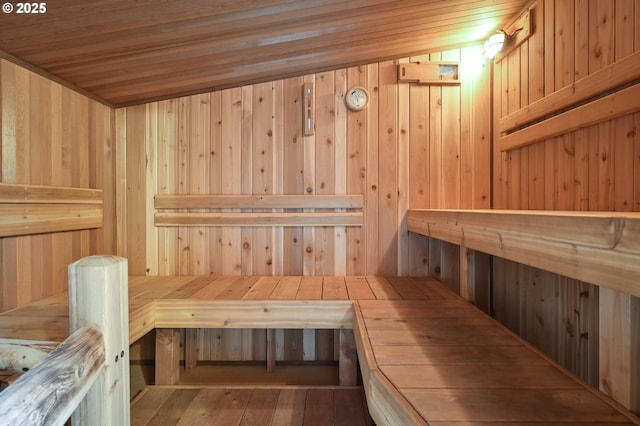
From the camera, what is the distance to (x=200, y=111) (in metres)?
2.30

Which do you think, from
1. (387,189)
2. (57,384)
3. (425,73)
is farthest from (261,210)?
(57,384)

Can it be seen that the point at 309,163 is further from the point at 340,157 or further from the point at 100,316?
the point at 100,316

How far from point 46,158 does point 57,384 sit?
1712 mm

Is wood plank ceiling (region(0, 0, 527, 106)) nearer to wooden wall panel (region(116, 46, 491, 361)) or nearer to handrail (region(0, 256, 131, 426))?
wooden wall panel (region(116, 46, 491, 361))

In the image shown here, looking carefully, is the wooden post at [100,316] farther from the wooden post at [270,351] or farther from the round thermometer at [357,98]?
the round thermometer at [357,98]

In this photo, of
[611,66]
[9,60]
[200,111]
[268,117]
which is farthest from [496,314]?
[9,60]

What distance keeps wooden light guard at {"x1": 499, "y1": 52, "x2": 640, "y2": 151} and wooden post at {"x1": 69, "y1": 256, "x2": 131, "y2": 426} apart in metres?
1.81

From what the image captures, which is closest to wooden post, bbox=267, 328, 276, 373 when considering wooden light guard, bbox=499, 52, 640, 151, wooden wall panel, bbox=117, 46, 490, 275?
wooden wall panel, bbox=117, 46, 490, 275

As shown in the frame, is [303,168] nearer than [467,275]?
No

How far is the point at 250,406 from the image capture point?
5.75ft

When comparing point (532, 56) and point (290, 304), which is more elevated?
point (532, 56)

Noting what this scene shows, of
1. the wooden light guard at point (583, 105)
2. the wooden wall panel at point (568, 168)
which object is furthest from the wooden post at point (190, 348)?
the wooden light guard at point (583, 105)

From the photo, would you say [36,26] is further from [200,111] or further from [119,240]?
[119,240]

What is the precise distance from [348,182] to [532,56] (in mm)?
1317
